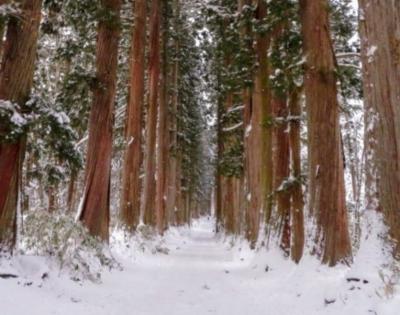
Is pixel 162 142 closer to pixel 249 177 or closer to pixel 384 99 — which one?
pixel 249 177

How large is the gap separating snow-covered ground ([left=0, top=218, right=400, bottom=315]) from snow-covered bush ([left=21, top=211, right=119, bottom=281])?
0.96 ft

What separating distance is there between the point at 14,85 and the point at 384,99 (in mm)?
4941

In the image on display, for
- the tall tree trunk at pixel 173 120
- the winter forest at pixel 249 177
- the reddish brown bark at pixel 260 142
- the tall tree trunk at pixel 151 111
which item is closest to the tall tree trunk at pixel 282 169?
the winter forest at pixel 249 177

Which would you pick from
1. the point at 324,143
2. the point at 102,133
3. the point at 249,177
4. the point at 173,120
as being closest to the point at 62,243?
the point at 102,133

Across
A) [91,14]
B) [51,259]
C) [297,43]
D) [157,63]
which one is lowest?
[51,259]

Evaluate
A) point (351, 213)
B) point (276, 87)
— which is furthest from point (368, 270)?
point (351, 213)

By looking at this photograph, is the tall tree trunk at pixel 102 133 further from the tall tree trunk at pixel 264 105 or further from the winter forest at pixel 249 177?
the tall tree trunk at pixel 264 105

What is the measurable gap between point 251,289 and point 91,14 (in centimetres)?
676

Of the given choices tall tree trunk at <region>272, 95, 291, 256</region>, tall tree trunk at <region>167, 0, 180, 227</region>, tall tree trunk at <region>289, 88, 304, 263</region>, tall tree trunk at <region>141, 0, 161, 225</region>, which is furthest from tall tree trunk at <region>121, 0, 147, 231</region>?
tall tree trunk at <region>289, 88, 304, 263</region>

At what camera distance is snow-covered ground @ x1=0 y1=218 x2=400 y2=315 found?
4918mm

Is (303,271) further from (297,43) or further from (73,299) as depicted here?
(297,43)

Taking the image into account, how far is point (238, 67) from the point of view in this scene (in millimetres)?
12828

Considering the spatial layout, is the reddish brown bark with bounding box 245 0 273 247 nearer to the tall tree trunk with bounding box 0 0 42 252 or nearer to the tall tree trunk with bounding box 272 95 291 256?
the tall tree trunk with bounding box 272 95 291 256

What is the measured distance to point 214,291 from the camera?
296 inches
